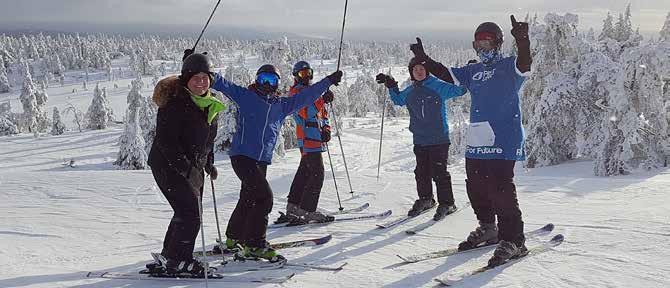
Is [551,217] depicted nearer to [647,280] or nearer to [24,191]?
[647,280]

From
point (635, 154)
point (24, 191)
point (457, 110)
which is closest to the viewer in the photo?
point (24, 191)

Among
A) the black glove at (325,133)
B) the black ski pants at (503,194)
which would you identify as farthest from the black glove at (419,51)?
the black glove at (325,133)

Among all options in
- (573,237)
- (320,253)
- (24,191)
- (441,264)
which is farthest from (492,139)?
(24,191)

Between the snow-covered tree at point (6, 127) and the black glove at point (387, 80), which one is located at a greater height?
the black glove at point (387, 80)

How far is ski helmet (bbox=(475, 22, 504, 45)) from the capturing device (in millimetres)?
4719

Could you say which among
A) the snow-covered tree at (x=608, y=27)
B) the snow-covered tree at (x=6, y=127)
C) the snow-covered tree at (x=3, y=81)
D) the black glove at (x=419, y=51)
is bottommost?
the snow-covered tree at (x=6, y=127)

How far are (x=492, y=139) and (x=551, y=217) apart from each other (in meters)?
2.30

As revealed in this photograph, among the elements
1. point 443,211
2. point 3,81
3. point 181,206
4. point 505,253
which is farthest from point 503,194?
point 3,81

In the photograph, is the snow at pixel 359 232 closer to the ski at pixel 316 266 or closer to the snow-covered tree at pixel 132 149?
the ski at pixel 316 266

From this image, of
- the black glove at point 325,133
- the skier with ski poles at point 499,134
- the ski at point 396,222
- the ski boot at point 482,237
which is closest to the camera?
the skier with ski poles at point 499,134

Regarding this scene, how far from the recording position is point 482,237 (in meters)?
5.18

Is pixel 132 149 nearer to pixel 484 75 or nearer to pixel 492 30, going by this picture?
pixel 484 75

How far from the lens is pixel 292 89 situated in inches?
255

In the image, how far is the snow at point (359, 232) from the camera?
4.40 meters
